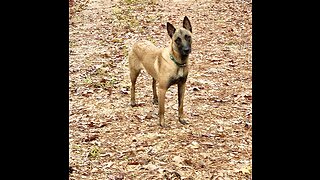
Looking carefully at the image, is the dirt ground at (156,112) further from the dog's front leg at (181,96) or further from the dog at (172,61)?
the dog at (172,61)

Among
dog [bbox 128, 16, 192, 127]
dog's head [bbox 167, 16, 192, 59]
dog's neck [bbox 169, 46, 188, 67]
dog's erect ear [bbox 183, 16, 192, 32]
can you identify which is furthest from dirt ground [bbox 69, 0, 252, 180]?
dog's erect ear [bbox 183, 16, 192, 32]

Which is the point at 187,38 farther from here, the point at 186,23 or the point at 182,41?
the point at 186,23

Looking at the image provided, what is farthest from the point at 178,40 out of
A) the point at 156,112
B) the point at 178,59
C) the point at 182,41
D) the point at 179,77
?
the point at 156,112

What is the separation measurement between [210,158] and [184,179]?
2.22ft

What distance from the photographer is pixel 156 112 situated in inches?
267

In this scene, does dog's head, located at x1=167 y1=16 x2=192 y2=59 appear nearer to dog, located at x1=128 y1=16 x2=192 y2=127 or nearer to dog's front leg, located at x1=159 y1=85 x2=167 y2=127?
dog, located at x1=128 y1=16 x2=192 y2=127

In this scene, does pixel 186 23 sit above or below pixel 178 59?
above

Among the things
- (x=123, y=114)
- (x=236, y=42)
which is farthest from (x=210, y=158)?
(x=236, y=42)

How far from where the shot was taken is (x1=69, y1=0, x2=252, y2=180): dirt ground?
488 centimetres

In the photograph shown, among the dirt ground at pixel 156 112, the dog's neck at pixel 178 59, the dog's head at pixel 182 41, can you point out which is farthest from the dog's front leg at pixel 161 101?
the dog's head at pixel 182 41

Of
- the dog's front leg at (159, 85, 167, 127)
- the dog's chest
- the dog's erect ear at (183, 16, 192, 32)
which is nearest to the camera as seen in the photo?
the dog's erect ear at (183, 16, 192, 32)

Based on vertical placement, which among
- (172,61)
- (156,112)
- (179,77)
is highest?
(172,61)

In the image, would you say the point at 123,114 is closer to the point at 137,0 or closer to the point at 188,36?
the point at 188,36

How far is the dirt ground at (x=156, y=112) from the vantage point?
4.88 meters
